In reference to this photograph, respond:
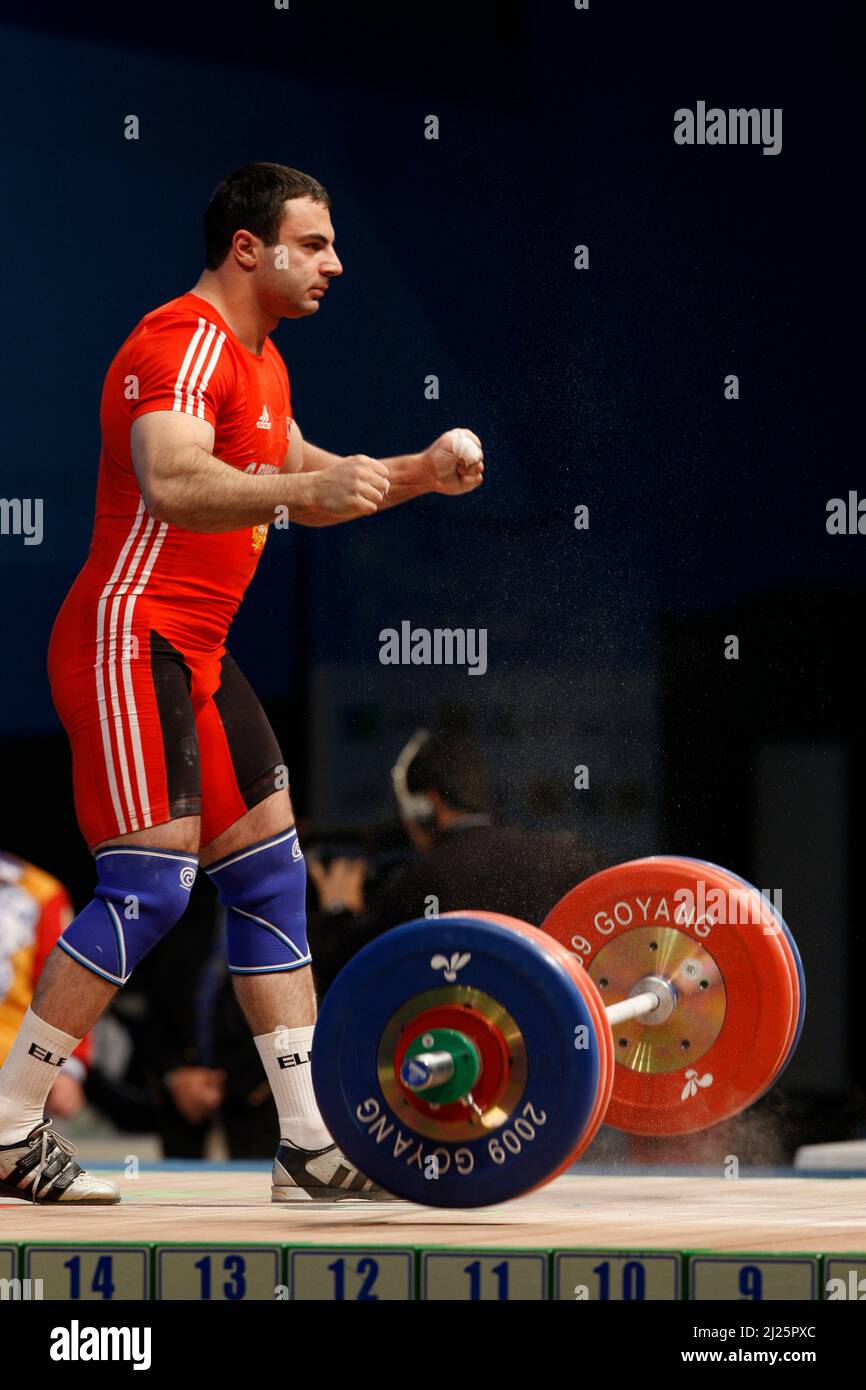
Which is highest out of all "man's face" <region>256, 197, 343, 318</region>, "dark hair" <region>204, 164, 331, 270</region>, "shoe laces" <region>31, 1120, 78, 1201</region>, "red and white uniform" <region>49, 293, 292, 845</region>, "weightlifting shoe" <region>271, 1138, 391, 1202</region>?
"dark hair" <region>204, 164, 331, 270</region>

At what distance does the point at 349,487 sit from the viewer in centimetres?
310

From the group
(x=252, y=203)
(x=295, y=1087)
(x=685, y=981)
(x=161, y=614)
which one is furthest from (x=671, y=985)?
(x=252, y=203)

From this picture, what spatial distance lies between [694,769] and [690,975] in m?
1.77

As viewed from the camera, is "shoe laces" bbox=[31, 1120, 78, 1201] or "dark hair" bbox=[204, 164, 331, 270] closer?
"shoe laces" bbox=[31, 1120, 78, 1201]

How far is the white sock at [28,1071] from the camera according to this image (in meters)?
3.28

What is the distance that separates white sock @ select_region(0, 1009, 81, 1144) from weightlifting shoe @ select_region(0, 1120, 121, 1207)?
0.08 ft

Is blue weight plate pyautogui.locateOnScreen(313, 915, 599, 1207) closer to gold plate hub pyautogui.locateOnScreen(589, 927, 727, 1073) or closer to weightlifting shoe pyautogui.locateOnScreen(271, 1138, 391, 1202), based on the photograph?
weightlifting shoe pyautogui.locateOnScreen(271, 1138, 391, 1202)

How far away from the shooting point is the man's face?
11.5 ft

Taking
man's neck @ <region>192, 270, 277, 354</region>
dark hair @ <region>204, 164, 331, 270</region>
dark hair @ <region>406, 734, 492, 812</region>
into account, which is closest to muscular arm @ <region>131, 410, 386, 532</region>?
man's neck @ <region>192, 270, 277, 354</region>

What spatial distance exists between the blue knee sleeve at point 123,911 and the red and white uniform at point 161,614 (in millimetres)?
62

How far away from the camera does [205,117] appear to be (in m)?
5.95

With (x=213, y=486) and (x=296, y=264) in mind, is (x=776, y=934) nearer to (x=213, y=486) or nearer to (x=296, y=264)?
(x=213, y=486)

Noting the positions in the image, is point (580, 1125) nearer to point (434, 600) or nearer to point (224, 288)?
point (224, 288)

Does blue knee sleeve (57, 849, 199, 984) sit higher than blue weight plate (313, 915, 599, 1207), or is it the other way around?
blue knee sleeve (57, 849, 199, 984)
